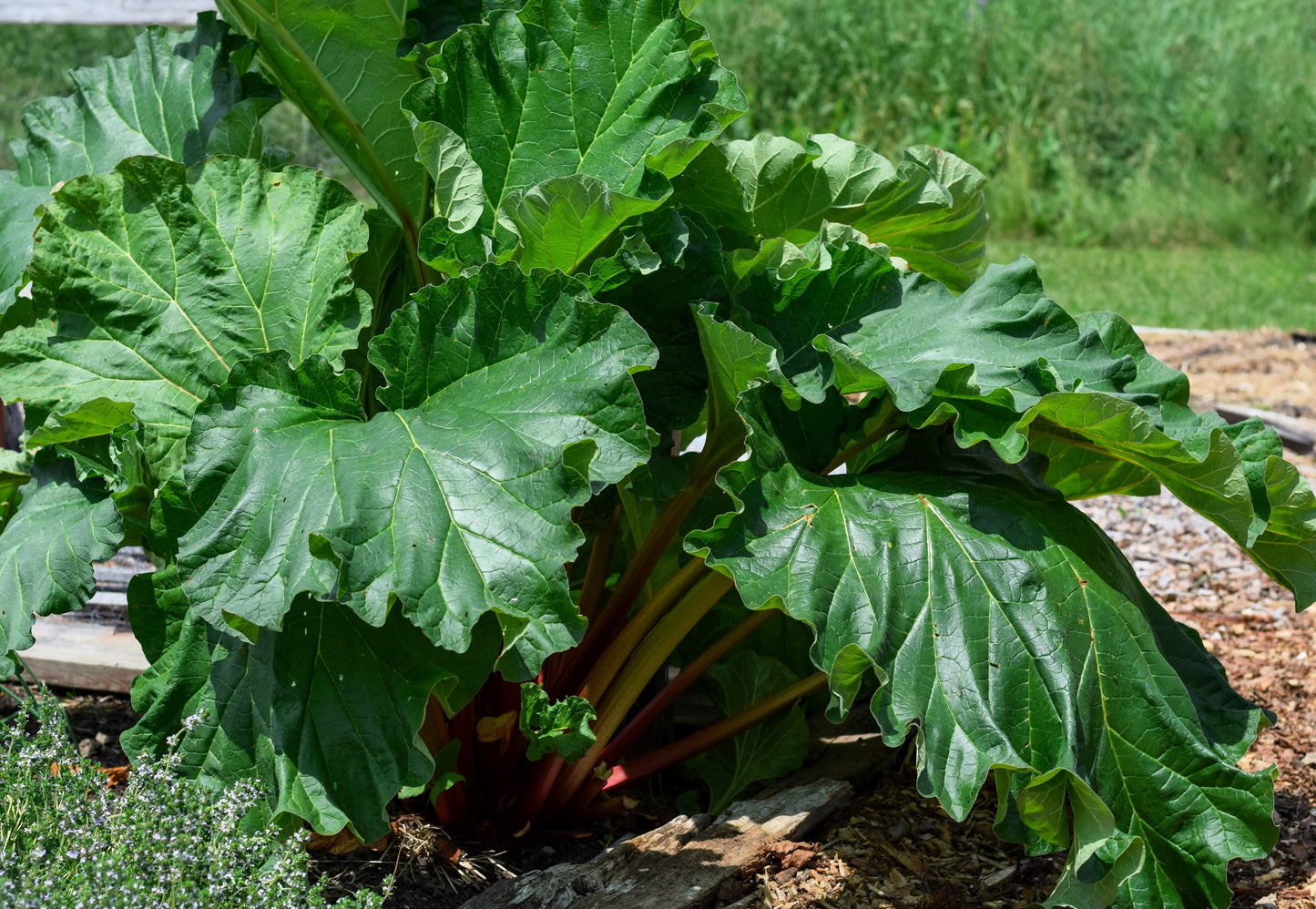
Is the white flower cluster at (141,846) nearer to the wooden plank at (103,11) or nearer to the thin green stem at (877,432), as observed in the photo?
the thin green stem at (877,432)

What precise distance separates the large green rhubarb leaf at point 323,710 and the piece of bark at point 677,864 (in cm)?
29

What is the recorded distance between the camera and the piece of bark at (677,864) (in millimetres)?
1768

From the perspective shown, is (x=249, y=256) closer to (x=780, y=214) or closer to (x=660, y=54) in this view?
(x=660, y=54)

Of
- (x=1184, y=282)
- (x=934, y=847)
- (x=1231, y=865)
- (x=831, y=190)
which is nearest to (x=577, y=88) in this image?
(x=831, y=190)

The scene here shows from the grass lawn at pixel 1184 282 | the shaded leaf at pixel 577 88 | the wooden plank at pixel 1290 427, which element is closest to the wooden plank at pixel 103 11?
the shaded leaf at pixel 577 88

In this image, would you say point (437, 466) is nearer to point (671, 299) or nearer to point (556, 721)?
point (556, 721)

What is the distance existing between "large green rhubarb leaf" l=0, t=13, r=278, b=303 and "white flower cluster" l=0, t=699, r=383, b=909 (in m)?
0.86

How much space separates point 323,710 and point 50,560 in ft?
1.62

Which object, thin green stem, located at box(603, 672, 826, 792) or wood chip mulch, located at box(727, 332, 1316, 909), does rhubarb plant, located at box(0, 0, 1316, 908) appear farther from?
wood chip mulch, located at box(727, 332, 1316, 909)

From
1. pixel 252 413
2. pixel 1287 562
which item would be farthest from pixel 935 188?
pixel 252 413

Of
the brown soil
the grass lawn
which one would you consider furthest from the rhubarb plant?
the grass lawn

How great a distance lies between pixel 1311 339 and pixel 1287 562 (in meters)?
4.72

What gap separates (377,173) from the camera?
2.07 meters

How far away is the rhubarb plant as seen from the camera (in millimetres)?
1516
